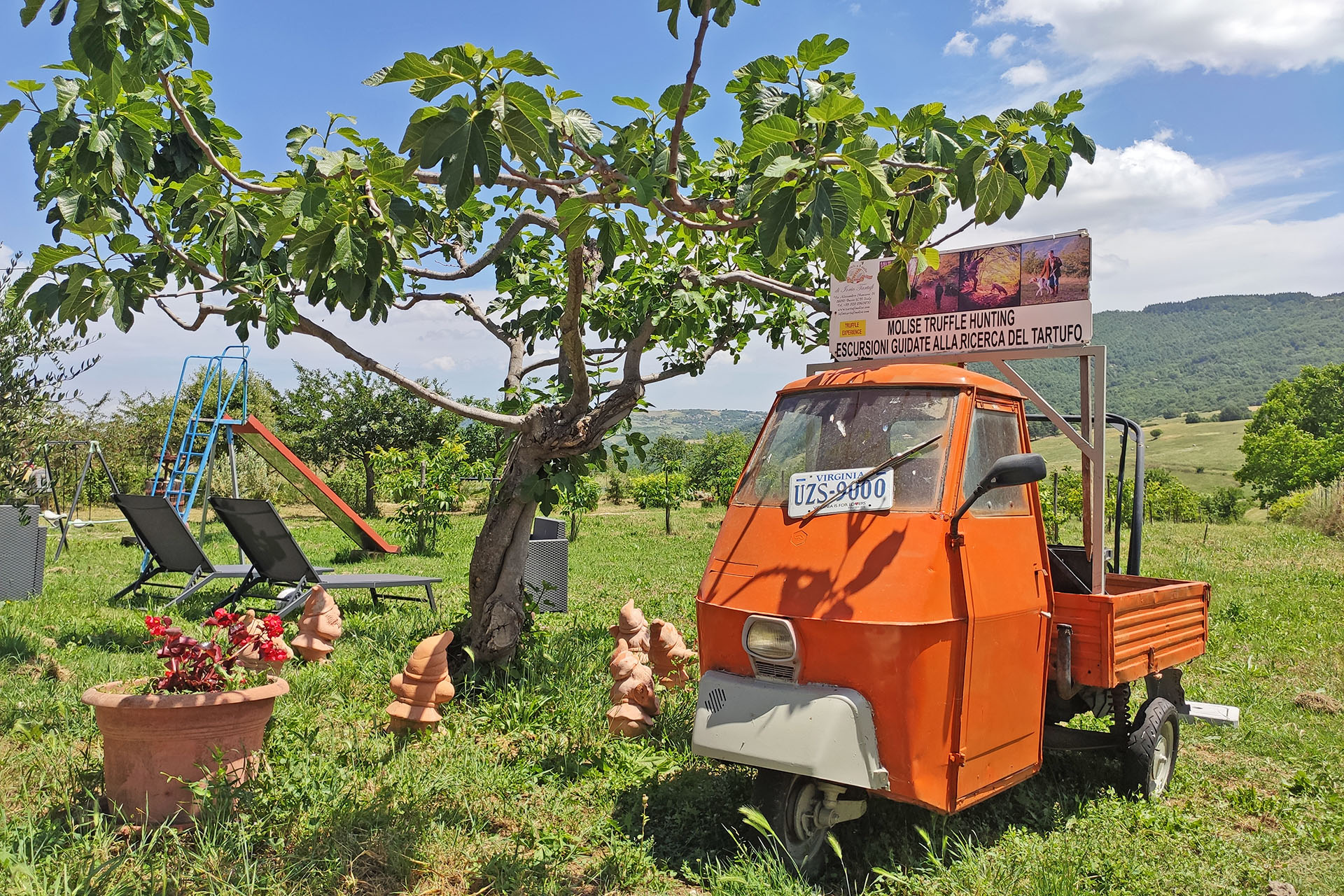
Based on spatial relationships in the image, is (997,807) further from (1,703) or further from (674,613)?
(1,703)

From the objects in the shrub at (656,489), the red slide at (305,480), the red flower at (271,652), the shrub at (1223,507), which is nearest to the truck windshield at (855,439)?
the red flower at (271,652)

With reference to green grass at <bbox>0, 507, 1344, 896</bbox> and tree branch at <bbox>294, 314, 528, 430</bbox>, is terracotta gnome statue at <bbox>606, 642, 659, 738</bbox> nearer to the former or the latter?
green grass at <bbox>0, 507, 1344, 896</bbox>

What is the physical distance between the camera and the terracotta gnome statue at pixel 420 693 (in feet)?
16.8

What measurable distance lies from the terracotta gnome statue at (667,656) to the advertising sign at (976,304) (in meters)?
2.30

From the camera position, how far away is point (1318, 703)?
21.4 ft

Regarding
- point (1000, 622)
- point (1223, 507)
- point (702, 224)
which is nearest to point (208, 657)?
point (702, 224)

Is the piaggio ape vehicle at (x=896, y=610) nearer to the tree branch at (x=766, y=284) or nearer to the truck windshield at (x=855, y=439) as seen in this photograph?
the truck windshield at (x=855, y=439)

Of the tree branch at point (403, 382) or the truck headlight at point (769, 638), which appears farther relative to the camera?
the tree branch at point (403, 382)

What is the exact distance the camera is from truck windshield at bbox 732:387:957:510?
A: 3.91 m

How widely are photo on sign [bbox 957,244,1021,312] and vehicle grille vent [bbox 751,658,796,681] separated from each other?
215 cm

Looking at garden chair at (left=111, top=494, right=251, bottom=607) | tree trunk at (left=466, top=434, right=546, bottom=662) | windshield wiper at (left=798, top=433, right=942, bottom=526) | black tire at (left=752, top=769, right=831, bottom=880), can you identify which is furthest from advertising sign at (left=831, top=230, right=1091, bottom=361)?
garden chair at (left=111, top=494, right=251, bottom=607)

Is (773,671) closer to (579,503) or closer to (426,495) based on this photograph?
(426,495)

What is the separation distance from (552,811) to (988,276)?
3.45 m

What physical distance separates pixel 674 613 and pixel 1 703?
5623mm
